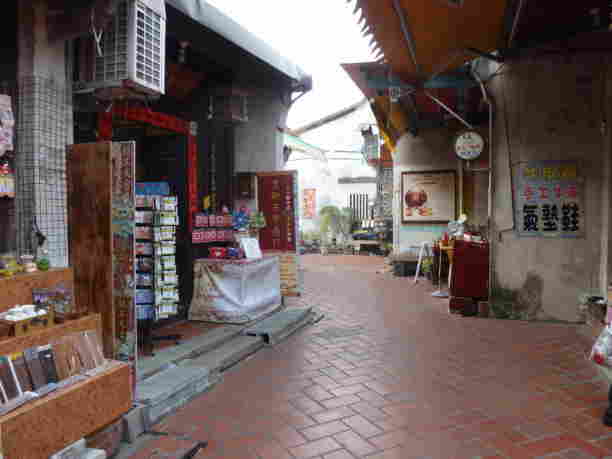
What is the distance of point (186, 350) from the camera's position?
175 inches

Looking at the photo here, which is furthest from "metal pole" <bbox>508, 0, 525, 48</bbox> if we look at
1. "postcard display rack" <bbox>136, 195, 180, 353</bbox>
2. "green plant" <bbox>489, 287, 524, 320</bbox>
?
"postcard display rack" <bbox>136, 195, 180, 353</bbox>

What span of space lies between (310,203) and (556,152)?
13445 mm

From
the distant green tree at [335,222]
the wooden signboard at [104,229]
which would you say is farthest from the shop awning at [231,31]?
the distant green tree at [335,222]

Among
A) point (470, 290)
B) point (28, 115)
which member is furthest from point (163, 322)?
point (470, 290)

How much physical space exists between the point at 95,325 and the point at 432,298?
233 inches

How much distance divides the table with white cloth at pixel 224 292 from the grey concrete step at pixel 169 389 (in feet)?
5.43

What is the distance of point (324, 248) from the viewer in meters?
16.3

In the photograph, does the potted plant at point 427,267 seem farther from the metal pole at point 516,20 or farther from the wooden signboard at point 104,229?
the wooden signboard at point 104,229

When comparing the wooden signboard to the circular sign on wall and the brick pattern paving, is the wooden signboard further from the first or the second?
the circular sign on wall

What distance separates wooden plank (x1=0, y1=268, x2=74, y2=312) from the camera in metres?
2.64

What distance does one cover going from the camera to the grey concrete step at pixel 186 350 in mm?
3936

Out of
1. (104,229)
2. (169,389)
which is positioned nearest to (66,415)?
(169,389)

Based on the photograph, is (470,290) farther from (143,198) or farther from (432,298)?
(143,198)

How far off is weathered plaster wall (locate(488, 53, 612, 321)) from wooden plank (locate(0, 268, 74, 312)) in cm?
524
